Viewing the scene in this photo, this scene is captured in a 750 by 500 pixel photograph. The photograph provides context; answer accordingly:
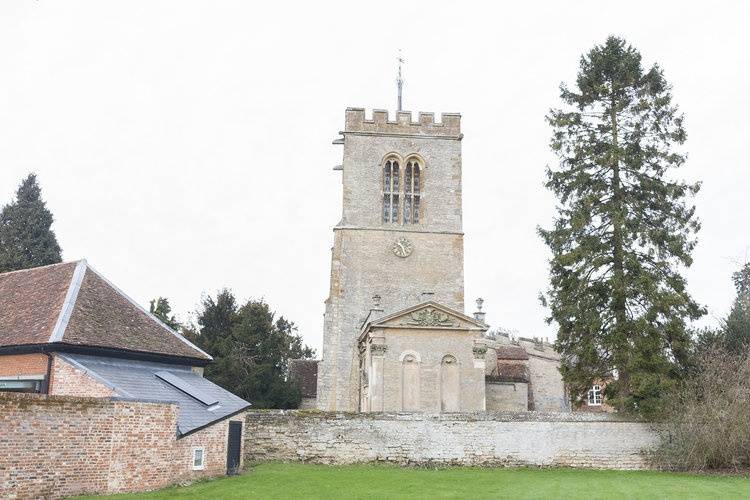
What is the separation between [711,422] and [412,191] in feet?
63.8

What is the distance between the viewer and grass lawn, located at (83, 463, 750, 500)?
45.4ft

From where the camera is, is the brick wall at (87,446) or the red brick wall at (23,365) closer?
the brick wall at (87,446)

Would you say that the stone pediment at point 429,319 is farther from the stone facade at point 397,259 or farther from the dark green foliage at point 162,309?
the dark green foliage at point 162,309

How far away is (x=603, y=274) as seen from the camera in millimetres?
22344

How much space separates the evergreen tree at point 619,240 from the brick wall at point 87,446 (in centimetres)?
1304

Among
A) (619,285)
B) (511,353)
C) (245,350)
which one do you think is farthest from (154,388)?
(511,353)

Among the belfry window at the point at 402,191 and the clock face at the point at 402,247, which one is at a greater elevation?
the belfry window at the point at 402,191

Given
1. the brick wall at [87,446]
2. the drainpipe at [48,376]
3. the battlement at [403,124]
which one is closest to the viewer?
the brick wall at [87,446]

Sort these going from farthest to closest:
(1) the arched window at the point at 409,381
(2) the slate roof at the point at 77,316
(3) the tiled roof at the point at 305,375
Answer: (3) the tiled roof at the point at 305,375 < (1) the arched window at the point at 409,381 < (2) the slate roof at the point at 77,316

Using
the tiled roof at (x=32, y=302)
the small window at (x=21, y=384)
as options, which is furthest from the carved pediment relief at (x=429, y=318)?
the small window at (x=21, y=384)

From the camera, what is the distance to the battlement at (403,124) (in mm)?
35094

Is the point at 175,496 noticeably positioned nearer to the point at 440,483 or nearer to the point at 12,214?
the point at 440,483

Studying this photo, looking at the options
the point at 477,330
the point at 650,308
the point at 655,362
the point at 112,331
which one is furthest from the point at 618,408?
the point at 112,331

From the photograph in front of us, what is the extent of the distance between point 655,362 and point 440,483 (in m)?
8.62
